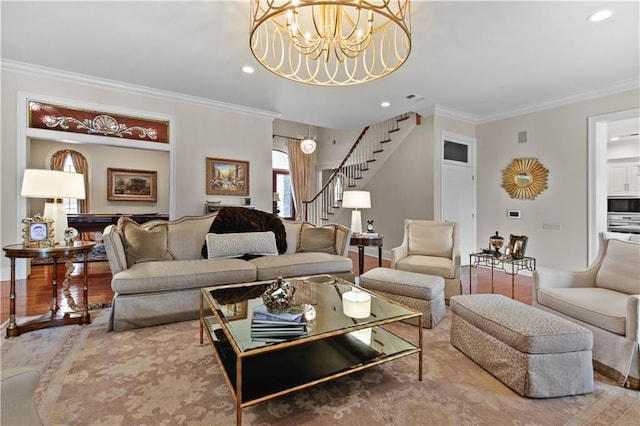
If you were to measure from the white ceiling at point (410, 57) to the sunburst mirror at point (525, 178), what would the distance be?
0.94 metres

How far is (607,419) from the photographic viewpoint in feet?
4.91

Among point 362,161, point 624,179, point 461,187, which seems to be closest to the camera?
point 461,187

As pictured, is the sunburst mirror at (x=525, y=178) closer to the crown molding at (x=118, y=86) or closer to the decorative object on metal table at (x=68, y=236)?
the crown molding at (x=118, y=86)

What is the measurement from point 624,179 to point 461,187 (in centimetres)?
413

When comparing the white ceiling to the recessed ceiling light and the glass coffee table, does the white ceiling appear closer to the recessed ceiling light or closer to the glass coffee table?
the recessed ceiling light

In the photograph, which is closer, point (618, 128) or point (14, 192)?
point (14, 192)

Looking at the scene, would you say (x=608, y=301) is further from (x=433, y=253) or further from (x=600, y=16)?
(x=600, y=16)

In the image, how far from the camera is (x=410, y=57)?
3.36 meters

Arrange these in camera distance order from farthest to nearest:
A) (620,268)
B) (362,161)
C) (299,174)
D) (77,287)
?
Result: (299,174) → (362,161) → (77,287) → (620,268)

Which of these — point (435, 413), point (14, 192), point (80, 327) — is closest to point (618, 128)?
point (435, 413)

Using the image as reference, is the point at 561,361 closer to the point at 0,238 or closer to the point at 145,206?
the point at 0,238

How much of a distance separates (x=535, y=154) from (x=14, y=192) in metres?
7.48

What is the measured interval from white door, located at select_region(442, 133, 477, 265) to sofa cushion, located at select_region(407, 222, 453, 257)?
1.62m

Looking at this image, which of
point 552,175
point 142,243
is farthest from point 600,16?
point 142,243
